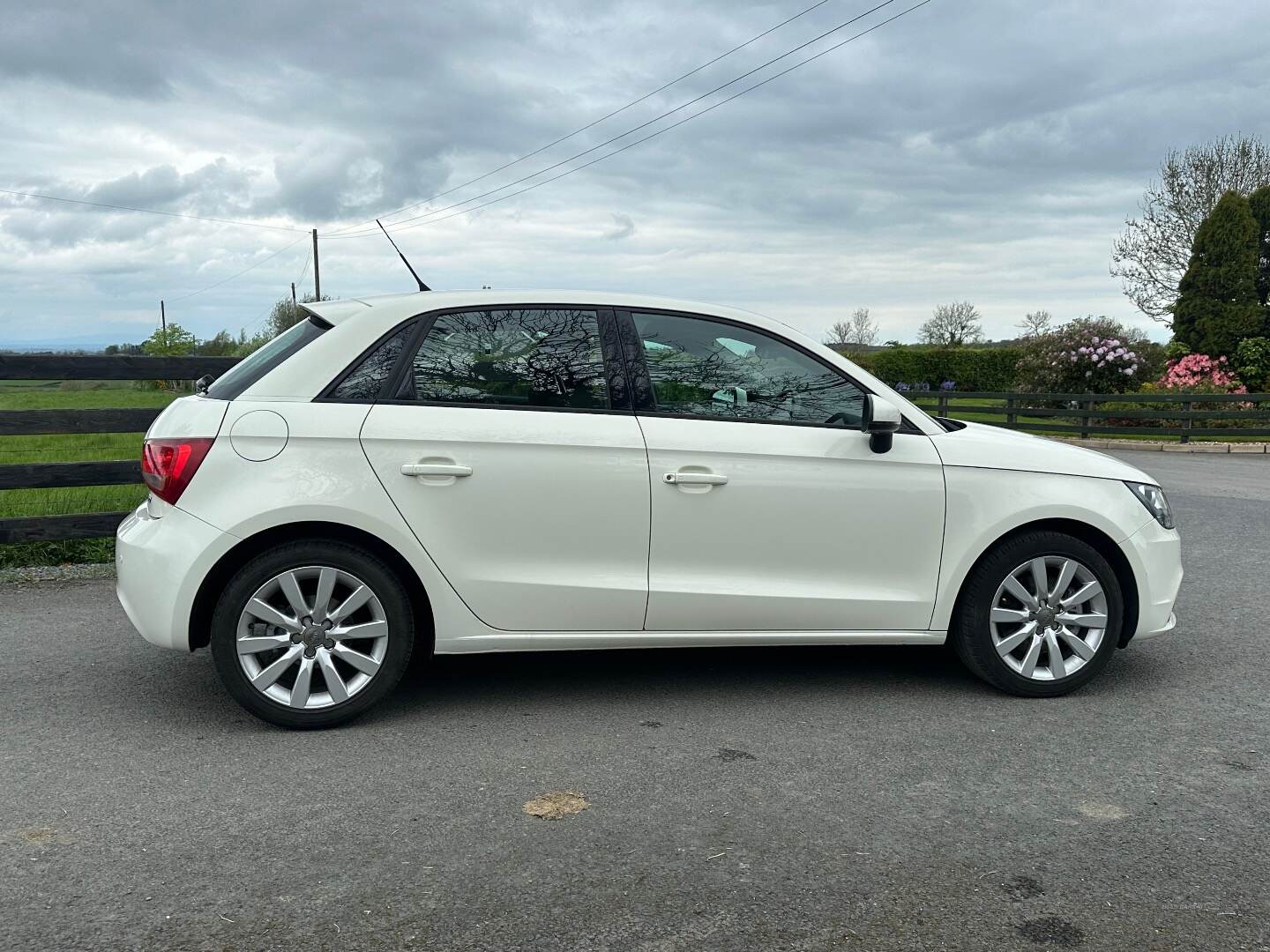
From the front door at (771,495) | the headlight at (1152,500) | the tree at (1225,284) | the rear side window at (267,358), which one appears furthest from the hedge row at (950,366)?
the rear side window at (267,358)

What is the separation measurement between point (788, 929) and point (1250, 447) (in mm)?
21936

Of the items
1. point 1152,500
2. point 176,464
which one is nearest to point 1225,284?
point 1152,500

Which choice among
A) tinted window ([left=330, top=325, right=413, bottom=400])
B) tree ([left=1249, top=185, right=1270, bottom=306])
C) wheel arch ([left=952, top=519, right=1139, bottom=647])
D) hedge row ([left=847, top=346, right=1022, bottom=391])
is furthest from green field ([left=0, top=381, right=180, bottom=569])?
hedge row ([left=847, top=346, right=1022, bottom=391])

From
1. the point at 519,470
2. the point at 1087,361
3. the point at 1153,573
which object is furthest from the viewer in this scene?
the point at 1087,361

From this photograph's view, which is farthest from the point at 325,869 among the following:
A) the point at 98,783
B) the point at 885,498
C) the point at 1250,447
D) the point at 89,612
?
the point at 1250,447

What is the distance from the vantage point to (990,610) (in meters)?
4.71

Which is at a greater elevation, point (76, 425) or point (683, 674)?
point (76, 425)

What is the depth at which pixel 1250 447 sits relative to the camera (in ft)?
70.2

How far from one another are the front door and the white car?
0.01 meters

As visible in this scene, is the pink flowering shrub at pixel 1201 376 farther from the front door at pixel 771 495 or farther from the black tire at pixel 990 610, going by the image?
the front door at pixel 771 495

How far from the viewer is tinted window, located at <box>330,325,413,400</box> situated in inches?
170

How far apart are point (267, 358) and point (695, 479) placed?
181 cm

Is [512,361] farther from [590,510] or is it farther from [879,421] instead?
[879,421]

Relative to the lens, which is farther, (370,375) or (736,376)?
(736,376)
